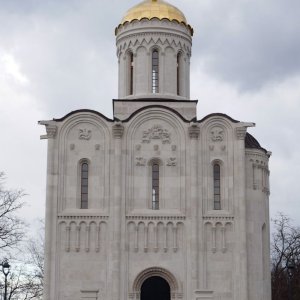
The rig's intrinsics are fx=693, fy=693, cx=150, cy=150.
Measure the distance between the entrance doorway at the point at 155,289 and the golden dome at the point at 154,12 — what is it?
12761mm

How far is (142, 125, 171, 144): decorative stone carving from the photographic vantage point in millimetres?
30859

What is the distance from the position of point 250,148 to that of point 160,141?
4.14 meters

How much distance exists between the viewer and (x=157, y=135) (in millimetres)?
30938

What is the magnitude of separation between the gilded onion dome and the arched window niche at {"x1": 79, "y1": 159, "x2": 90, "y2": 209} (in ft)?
26.8

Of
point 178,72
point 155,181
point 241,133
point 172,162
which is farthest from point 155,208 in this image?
point 178,72

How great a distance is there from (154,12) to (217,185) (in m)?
9.54

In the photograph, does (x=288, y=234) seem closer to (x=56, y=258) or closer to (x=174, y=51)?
(x=174, y=51)

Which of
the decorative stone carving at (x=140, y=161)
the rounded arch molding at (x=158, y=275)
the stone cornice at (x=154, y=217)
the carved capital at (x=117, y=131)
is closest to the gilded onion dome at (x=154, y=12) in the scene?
the carved capital at (x=117, y=131)

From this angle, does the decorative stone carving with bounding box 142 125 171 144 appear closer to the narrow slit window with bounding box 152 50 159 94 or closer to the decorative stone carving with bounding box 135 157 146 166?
the decorative stone carving with bounding box 135 157 146 166

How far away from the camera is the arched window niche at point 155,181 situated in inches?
1196

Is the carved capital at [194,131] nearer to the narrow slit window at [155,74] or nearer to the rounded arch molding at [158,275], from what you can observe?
the narrow slit window at [155,74]

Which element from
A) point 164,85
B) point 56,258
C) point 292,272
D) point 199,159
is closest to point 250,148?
point 199,159

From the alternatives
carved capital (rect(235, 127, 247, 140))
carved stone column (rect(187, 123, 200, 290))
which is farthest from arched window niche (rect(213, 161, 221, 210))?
carved capital (rect(235, 127, 247, 140))

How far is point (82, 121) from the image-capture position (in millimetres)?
30969
